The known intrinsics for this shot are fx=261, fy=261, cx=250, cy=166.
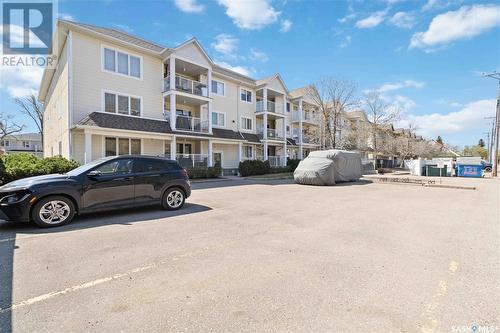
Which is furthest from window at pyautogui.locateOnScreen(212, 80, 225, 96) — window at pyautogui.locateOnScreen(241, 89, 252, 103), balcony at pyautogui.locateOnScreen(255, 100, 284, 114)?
balcony at pyautogui.locateOnScreen(255, 100, 284, 114)

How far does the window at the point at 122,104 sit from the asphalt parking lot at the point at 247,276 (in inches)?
531

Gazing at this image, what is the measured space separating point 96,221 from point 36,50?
1831 centimetres

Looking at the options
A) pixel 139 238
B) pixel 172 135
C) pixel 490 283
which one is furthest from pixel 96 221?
pixel 172 135

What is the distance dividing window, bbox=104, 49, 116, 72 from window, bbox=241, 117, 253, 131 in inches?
532

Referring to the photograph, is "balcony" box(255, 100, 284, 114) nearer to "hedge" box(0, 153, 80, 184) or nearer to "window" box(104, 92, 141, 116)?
"window" box(104, 92, 141, 116)

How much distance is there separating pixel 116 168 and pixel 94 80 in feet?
42.7

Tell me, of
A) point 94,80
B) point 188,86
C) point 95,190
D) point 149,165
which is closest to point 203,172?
point 188,86

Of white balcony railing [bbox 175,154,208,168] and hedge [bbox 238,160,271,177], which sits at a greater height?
white balcony railing [bbox 175,154,208,168]

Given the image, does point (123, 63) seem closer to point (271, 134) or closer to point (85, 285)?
point (271, 134)

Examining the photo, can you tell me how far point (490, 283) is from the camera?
11.7 ft

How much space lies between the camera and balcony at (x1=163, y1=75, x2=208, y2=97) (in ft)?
67.3

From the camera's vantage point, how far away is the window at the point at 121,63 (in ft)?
58.2

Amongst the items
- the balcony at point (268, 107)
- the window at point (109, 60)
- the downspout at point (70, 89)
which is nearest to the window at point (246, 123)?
the balcony at point (268, 107)

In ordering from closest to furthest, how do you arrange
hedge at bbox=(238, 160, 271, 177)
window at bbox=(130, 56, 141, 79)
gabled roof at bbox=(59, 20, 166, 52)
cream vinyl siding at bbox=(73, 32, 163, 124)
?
1. cream vinyl siding at bbox=(73, 32, 163, 124)
2. gabled roof at bbox=(59, 20, 166, 52)
3. window at bbox=(130, 56, 141, 79)
4. hedge at bbox=(238, 160, 271, 177)
